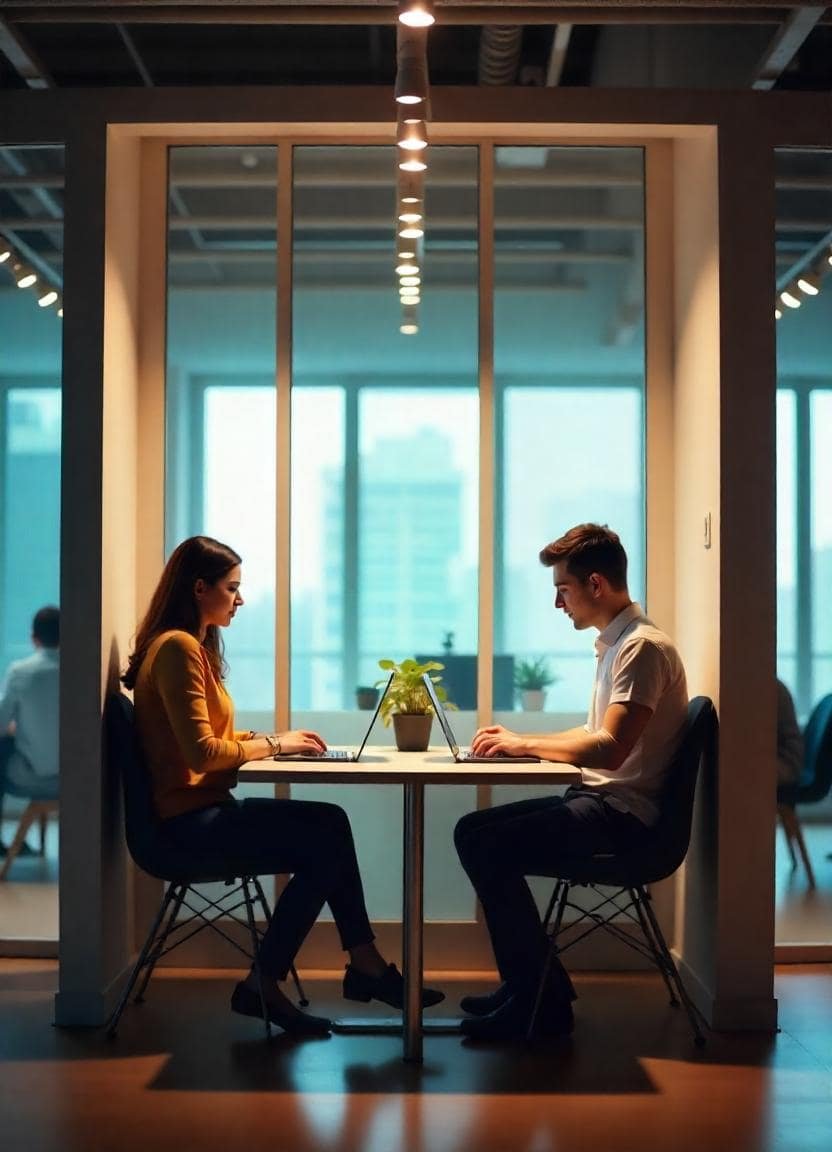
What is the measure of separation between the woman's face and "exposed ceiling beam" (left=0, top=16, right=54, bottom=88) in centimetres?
212

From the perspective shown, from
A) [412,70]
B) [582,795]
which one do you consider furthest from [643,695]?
[412,70]

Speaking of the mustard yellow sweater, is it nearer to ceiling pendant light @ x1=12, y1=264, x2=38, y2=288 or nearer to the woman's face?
the woman's face

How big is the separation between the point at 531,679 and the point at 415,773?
1184 millimetres

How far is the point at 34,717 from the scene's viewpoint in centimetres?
464

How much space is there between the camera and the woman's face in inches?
161

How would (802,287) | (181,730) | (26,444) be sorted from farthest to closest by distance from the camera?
(802,287), (26,444), (181,730)

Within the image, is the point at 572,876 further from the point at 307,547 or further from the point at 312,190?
the point at 312,190

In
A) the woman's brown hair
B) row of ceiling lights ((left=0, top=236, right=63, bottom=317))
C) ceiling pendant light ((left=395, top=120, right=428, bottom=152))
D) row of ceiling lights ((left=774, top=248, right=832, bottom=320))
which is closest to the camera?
ceiling pendant light ((left=395, top=120, right=428, bottom=152))

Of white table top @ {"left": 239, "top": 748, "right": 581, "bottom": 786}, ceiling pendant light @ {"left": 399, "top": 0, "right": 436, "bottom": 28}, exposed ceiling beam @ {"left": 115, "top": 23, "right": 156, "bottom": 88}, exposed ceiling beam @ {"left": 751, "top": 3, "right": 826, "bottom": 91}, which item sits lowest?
white table top @ {"left": 239, "top": 748, "right": 581, "bottom": 786}

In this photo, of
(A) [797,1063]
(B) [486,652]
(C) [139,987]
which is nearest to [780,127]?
(B) [486,652]

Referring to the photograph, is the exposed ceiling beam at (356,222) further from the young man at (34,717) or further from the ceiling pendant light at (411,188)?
the young man at (34,717)

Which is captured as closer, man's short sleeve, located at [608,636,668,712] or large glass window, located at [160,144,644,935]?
man's short sleeve, located at [608,636,668,712]

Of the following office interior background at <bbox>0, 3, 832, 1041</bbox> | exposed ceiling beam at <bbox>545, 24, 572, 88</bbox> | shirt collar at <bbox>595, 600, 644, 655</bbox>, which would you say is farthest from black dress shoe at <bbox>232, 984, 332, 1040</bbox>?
exposed ceiling beam at <bbox>545, 24, 572, 88</bbox>

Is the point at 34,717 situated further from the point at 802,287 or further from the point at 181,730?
the point at 802,287
